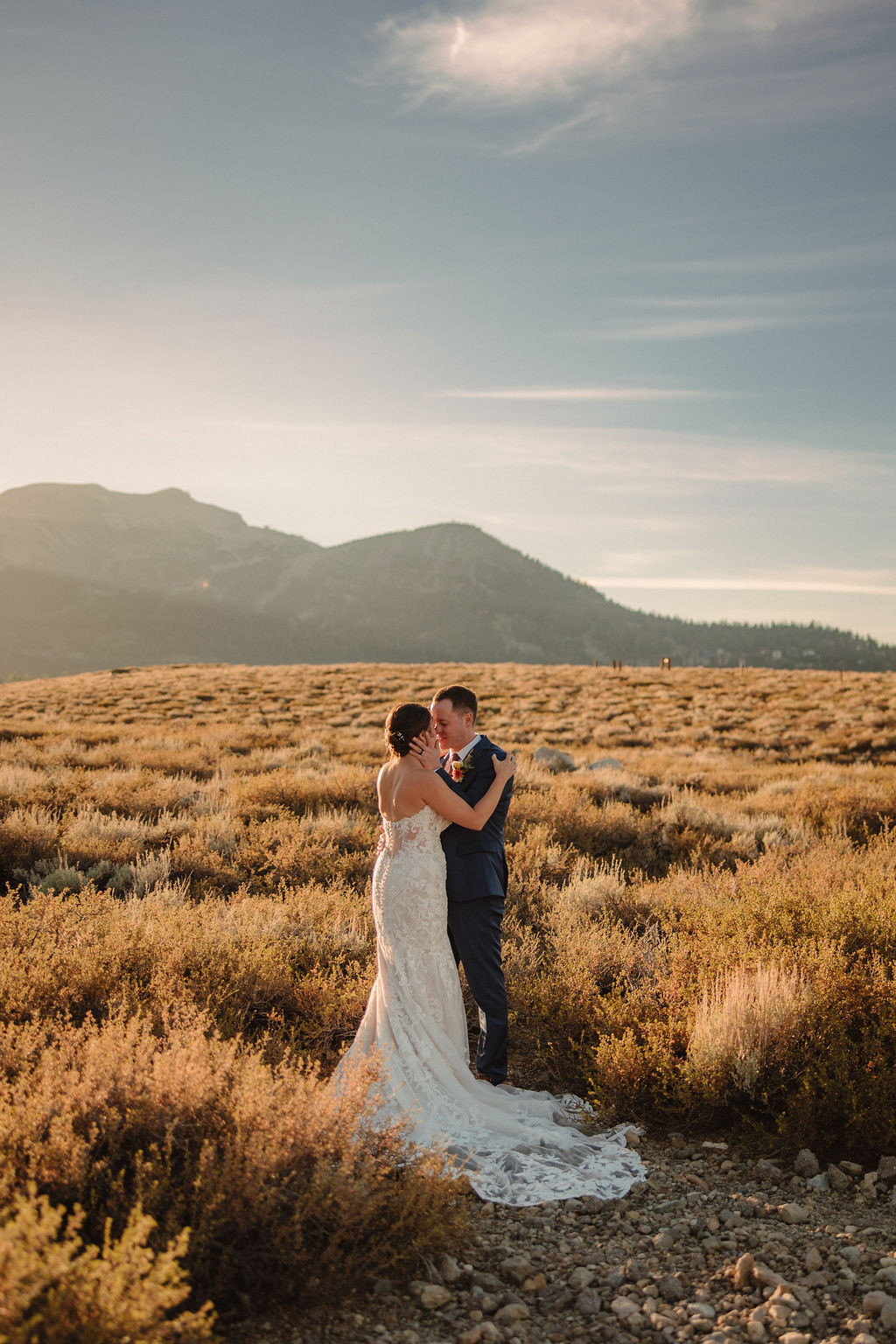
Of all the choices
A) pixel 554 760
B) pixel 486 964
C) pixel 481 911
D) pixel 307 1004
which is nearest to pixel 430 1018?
pixel 486 964

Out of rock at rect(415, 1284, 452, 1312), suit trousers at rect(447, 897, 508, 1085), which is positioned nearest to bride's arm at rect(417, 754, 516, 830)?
suit trousers at rect(447, 897, 508, 1085)

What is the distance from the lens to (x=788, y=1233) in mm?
3465

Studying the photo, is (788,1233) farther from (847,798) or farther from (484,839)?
(847,798)

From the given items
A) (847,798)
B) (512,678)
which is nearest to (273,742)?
(847,798)

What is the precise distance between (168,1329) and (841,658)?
557 feet

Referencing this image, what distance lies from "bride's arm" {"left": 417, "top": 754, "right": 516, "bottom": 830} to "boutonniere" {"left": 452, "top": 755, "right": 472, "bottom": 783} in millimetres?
172

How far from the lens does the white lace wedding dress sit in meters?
3.97

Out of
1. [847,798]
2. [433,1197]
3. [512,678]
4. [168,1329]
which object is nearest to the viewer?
[168,1329]

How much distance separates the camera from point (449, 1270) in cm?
318

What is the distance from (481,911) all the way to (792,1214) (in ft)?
6.83

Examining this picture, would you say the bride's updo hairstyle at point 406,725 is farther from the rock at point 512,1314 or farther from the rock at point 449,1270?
the rock at point 512,1314

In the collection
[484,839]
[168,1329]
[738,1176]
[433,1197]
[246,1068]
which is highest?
[484,839]

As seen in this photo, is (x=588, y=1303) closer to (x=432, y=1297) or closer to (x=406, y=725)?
(x=432, y=1297)

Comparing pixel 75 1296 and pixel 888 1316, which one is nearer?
pixel 75 1296
